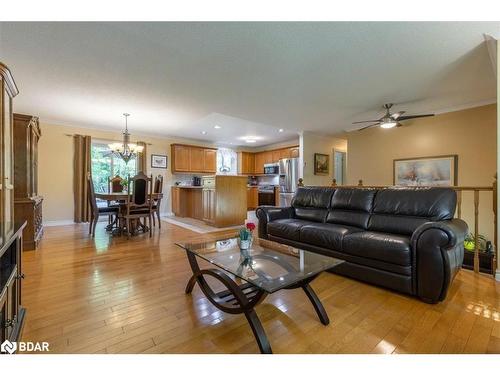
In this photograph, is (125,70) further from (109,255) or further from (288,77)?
(109,255)

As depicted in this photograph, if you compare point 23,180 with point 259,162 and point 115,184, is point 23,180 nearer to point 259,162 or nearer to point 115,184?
point 115,184

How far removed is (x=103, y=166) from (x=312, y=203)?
212 inches

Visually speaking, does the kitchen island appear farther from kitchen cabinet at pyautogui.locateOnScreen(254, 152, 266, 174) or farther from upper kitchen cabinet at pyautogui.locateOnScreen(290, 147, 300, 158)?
kitchen cabinet at pyautogui.locateOnScreen(254, 152, 266, 174)

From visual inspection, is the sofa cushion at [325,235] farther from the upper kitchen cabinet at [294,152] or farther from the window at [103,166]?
the window at [103,166]

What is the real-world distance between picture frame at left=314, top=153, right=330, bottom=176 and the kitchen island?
2.19 m

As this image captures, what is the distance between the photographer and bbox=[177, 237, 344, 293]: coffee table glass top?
4.50ft

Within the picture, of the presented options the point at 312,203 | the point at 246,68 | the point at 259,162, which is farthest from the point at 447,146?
the point at 259,162

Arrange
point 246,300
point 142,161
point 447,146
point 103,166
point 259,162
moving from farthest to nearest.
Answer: point 259,162
point 142,161
point 103,166
point 447,146
point 246,300

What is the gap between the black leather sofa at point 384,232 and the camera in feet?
6.01

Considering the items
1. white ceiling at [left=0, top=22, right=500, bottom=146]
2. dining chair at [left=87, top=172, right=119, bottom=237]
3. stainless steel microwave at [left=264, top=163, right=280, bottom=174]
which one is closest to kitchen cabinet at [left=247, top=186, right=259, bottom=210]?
stainless steel microwave at [left=264, top=163, right=280, bottom=174]

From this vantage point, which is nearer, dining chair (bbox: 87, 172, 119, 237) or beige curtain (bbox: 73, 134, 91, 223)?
dining chair (bbox: 87, 172, 119, 237)

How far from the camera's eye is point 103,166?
19.8ft

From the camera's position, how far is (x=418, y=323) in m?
1.59
